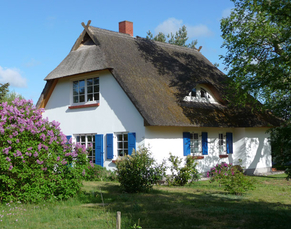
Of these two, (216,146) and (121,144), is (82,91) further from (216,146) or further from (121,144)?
(216,146)

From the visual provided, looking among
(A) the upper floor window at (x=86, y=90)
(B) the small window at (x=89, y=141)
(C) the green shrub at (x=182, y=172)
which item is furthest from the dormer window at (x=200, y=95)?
(B) the small window at (x=89, y=141)

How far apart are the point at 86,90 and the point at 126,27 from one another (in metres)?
5.57

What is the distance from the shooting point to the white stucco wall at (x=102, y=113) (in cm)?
1519

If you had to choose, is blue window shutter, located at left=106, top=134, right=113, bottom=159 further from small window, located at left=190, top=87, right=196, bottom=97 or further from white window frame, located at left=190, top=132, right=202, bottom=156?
small window, located at left=190, top=87, right=196, bottom=97

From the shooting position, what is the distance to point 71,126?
17.7 meters

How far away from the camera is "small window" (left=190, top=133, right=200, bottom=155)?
1684cm

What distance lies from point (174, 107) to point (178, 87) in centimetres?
186

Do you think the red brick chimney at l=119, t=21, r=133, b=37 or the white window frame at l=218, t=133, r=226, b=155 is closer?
the white window frame at l=218, t=133, r=226, b=155

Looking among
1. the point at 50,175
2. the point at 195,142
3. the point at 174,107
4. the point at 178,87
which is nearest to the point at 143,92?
the point at 174,107

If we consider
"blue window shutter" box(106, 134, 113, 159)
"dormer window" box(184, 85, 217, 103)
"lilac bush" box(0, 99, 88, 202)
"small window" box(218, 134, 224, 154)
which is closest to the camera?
"lilac bush" box(0, 99, 88, 202)

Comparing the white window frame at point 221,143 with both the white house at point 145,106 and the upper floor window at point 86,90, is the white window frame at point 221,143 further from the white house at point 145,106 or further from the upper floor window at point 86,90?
the upper floor window at point 86,90

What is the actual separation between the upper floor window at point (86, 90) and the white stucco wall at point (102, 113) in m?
0.24

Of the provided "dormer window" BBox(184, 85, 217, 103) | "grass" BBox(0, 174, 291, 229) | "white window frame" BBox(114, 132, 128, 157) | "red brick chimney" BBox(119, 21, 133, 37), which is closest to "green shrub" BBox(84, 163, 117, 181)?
"white window frame" BBox(114, 132, 128, 157)

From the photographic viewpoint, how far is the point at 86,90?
56.6 ft
